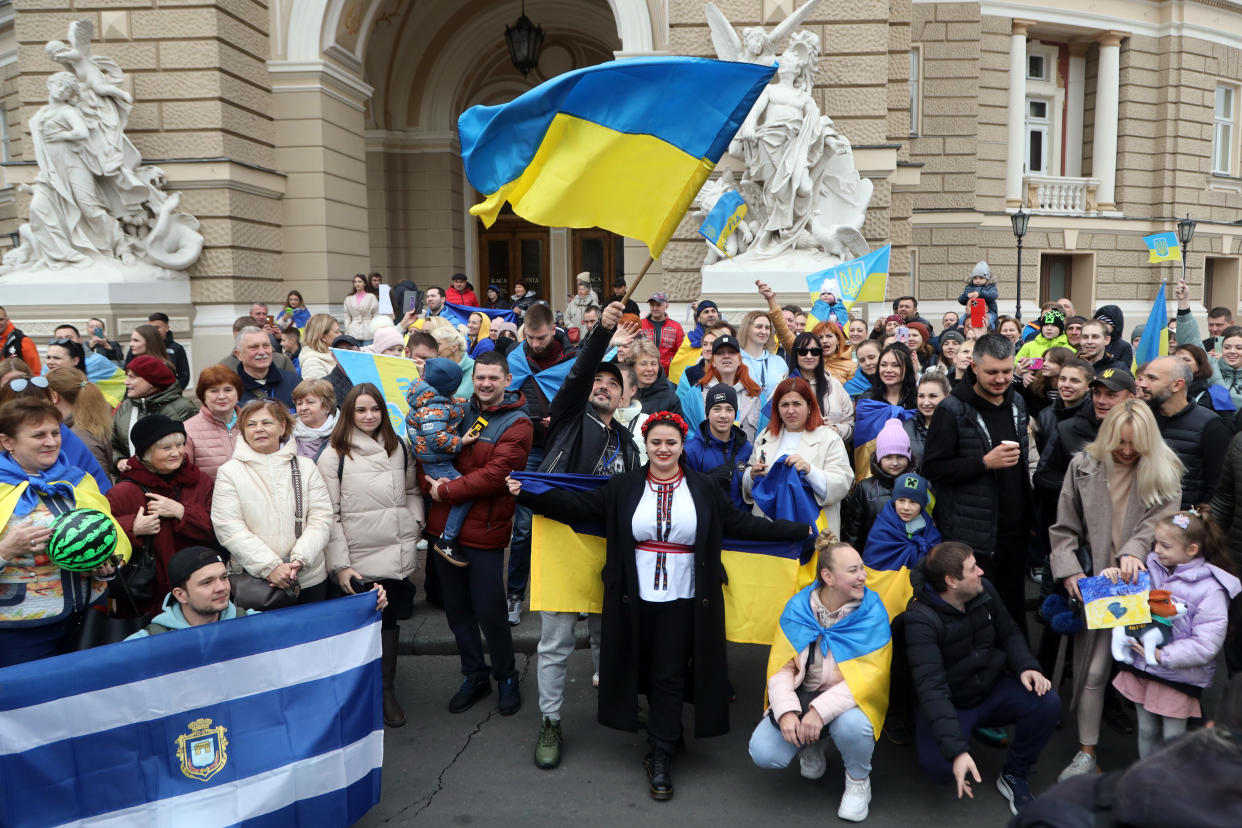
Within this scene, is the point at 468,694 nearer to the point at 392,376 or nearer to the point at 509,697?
the point at 509,697

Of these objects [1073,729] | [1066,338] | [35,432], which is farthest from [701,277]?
[35,432]

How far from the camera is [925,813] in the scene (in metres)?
3.66

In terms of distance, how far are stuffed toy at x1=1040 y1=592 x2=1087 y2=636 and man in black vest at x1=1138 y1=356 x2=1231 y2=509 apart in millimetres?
839

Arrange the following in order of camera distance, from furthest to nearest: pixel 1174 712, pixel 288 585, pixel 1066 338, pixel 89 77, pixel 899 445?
1. pixel 89 77
2. pixel 1066 338
3. pixel 899 445
4. pixel 288 585
5. pixel 1174 712

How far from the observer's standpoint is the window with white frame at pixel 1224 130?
2109 cm

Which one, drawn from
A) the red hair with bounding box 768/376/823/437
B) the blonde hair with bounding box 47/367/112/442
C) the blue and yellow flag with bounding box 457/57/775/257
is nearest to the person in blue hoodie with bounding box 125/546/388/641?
the blonde hair with bounding box 47/367/112/442

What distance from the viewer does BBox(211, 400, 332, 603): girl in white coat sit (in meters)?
3.85

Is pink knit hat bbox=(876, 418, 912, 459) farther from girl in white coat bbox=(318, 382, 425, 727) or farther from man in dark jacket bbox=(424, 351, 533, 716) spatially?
girl in white coat bbox=(318, 382, 425, 727)

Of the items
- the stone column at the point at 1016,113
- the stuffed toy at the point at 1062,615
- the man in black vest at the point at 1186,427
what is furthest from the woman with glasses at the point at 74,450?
the stone column at the point at 1016,113

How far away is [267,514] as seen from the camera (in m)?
3.94

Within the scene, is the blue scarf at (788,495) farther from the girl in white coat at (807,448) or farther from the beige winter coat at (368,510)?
the beige winter coat at (368,510)

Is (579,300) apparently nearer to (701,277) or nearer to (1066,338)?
(701,277)

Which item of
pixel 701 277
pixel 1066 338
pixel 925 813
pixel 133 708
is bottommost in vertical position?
pixel 925 813

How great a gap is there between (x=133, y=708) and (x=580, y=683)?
2.49 m
